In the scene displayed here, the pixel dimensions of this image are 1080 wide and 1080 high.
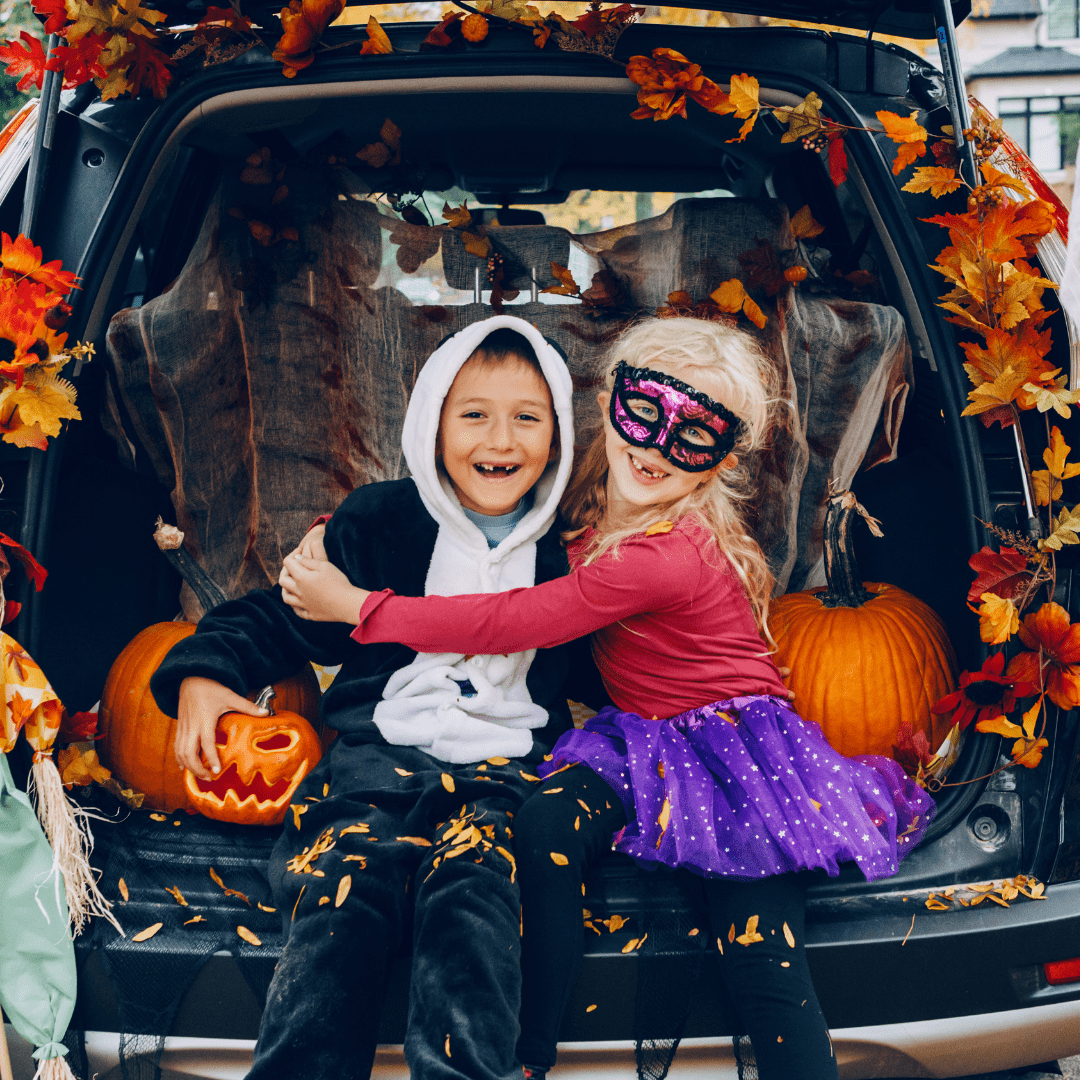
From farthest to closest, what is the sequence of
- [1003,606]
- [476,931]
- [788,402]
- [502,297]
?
1. [502,297]
2. [788,402]
3. [1003,606]
4. [476,931]

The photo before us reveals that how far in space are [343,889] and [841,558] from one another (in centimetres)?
135

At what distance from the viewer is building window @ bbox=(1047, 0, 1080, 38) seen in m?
23.9

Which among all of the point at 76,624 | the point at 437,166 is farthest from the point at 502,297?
the point at 76,624

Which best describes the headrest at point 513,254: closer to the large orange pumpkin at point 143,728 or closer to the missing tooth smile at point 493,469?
the missing tooth smile at point 493,469

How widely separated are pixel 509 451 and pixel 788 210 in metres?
1.32

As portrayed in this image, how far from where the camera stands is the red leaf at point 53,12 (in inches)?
73.4

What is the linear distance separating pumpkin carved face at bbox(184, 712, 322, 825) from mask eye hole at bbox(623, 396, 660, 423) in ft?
3.27

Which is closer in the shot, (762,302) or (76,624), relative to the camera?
(76,624)

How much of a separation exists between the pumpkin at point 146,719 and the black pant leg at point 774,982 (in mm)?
1106

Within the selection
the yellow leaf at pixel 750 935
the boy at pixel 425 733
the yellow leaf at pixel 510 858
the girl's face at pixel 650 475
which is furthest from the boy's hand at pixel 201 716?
the yellow leaf at pixel 750 935

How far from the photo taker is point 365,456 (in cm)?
290

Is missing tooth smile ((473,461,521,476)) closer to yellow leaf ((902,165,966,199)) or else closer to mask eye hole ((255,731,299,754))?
mask eye hole ((255,731,299,754))

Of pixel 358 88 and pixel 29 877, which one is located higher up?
pixel 358 88

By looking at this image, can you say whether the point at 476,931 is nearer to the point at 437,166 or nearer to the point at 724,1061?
the point at 724,1061
